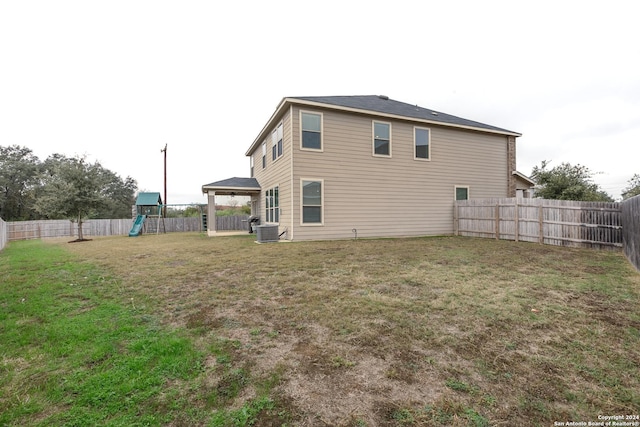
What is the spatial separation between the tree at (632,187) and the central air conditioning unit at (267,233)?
2234cm

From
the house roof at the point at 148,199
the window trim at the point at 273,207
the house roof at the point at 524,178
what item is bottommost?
the window trim at the point at 273,207

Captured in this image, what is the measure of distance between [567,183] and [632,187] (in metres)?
8.28

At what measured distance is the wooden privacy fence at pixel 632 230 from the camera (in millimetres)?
5449

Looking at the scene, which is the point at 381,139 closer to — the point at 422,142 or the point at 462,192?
the point at 422,142

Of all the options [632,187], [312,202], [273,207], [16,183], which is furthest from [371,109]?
[16,183]

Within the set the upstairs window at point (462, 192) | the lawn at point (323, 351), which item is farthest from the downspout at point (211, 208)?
the upstairs window at point (462, 192)

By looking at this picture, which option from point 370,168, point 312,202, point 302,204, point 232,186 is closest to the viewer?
point 302,204

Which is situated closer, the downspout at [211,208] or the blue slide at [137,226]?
the downspout at [211,208]

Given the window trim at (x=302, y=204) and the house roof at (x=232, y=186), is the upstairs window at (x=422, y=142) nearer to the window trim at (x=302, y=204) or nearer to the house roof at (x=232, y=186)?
the window trim at (x=302, y=204)

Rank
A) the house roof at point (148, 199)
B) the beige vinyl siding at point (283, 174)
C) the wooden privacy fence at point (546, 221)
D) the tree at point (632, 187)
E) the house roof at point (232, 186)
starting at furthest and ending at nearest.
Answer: the house roof at point (148, 199) < the tree at point (632, 187) < the house roof at point (232, 186) < the beige vinyl siding at point (283, 174) < the wooden privacy fence at point (546, 221)

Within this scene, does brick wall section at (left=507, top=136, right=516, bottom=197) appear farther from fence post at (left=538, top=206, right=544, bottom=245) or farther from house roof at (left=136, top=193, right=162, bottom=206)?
house roof at (left=136, top=193, right=162, bottom=206)

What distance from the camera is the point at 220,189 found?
14289mm

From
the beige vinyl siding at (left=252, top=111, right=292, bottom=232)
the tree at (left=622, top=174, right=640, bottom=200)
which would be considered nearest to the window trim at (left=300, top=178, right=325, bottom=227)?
the beige vinyl siding at (left=252, top=111, right=292, bottom=232)

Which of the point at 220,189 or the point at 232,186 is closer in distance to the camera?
the point at 220,189
